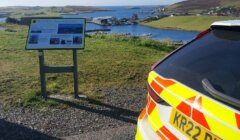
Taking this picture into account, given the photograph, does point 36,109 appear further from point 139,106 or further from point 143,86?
point 143,86

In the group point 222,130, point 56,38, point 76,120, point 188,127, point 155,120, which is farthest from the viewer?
point 56,38

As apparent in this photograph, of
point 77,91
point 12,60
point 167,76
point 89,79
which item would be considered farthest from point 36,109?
point 12,60

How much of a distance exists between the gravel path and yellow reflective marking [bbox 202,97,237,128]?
343 centimetres

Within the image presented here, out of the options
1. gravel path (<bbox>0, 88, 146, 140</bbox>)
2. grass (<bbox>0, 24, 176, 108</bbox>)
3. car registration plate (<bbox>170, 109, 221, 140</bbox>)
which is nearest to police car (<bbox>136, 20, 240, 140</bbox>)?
car registration plate (<bbox>170, 109, 221, 140</bbox>)

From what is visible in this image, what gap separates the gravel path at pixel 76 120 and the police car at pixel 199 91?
2789mm

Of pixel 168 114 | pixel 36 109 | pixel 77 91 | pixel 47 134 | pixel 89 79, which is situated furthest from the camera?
pixel 89 79

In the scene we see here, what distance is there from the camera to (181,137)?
8.11 ft

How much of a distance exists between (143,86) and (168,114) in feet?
20.0

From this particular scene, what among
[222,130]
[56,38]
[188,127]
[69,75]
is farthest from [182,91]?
[69,75]

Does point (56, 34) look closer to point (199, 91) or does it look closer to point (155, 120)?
point (155, 120)

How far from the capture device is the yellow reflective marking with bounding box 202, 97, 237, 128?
2112mm

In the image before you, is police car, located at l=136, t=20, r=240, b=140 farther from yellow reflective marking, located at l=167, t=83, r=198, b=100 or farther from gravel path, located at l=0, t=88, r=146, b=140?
gravel path, located at l=0, t=88, r=146, b=140

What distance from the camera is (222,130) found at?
6.97ft

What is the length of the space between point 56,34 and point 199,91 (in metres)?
5.62
